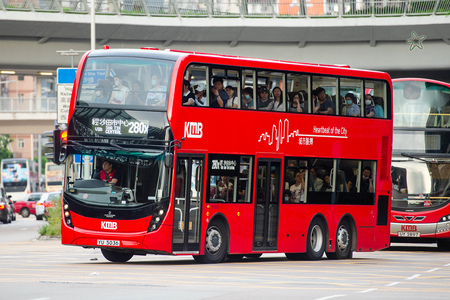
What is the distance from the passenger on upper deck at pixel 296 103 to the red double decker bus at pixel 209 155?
0.03 m

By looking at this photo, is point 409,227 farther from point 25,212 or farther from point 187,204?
point 25,212

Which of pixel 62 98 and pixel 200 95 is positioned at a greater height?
pixel 62 98

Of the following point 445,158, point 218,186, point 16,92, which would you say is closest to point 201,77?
point 218,186

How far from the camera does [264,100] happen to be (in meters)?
19.7

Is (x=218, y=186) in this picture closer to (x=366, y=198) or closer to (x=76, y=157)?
(x=76, y=157)

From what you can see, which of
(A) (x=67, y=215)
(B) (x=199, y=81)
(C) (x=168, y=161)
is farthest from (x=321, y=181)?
(A) (x=67, y=215)

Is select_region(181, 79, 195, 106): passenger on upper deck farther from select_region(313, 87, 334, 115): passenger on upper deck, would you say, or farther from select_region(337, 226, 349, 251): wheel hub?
select_region(337, 226, 349, 251): wheel hub

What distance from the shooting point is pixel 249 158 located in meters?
19.5

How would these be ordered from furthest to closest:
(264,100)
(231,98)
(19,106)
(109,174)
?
1. (19,106)
2. (264,100)
3. (231,98)
4. (109,174)

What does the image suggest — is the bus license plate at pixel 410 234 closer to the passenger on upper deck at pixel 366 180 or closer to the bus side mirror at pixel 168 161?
the passenger on upper deck at pixel 366 180

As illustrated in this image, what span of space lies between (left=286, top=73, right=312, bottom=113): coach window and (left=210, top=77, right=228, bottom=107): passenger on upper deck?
73.4 inches

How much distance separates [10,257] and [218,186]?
5.58 m

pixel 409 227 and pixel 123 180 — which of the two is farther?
pixel 409 227

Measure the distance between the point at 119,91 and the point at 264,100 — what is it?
10.6 feet
